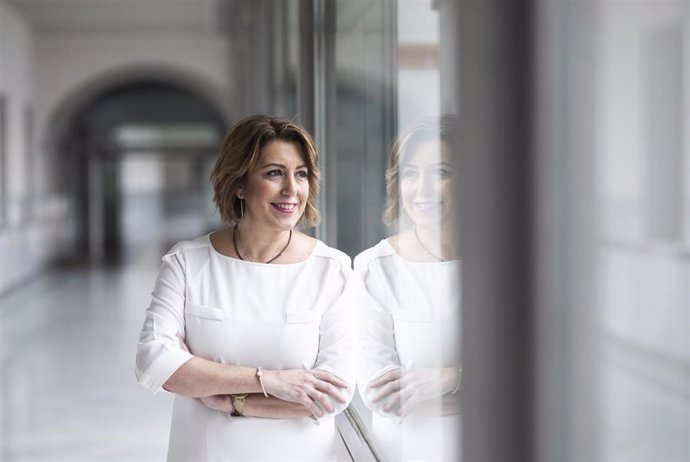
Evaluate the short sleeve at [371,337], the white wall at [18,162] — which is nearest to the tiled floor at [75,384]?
the white wall at [18,162]

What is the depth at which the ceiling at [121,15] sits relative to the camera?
1316cm

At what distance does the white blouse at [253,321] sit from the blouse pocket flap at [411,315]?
0.10 metres

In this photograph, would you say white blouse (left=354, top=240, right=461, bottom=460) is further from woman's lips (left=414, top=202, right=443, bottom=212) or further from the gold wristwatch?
the gold wristwatch

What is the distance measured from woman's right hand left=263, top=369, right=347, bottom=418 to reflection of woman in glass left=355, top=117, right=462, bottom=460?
0.15 m

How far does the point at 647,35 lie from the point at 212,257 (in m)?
1.08

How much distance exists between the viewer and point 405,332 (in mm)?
1794

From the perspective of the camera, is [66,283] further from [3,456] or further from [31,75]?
[3,456]

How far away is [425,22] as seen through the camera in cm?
172

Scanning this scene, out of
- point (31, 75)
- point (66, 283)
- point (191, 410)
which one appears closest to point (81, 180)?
point (31, 75)

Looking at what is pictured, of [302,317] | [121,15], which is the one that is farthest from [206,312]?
[121,15]

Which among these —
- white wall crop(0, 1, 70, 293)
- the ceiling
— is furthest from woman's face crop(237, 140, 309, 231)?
white wall crop(0, 1, 70, 293)

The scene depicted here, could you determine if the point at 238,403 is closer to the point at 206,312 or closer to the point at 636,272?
the point at 206,312

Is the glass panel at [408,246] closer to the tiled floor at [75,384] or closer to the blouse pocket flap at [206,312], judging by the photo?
the blouse pocket flap at [206,312]

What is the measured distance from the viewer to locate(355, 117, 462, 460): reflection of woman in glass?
55.9 inches
